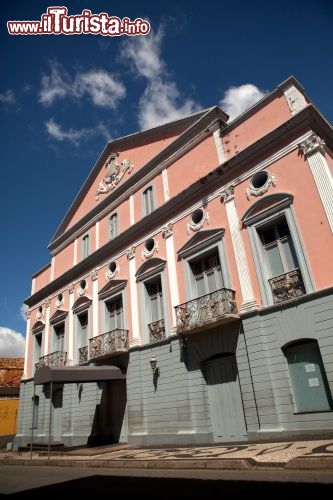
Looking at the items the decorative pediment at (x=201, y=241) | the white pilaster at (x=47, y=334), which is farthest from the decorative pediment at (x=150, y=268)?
the white pilaster at (x=47, y=334)

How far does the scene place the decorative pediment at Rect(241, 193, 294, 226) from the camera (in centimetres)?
1120

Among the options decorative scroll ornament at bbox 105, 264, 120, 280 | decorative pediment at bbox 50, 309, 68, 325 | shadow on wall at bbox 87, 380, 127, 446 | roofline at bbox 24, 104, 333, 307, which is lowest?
shadow on wall at bbox 87, 380, 127, 446

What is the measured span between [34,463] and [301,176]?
12385mm

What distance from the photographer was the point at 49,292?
73.2 feet

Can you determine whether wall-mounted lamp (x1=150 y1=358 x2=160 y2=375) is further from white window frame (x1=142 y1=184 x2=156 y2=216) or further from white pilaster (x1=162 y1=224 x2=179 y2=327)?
white window frame (x1=142 y1=184 x2=156 y2=216)

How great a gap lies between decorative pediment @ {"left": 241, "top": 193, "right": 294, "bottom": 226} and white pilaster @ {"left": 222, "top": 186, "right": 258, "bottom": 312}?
459 millimetres

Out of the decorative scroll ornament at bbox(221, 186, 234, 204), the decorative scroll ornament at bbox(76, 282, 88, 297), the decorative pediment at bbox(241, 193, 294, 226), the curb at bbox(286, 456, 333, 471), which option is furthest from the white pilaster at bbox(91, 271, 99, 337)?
the curb at bbox(286, 456, 333, 471)

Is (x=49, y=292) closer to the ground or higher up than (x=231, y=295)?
higher up

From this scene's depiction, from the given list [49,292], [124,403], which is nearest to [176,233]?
[124,403]

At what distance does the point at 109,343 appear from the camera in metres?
15.7

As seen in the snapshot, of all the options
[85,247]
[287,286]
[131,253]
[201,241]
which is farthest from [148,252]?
[287,286]

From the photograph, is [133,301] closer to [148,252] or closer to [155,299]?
[155,299]

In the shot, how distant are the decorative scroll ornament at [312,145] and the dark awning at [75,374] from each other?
10905mm

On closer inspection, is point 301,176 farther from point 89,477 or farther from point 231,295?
point 89,477
